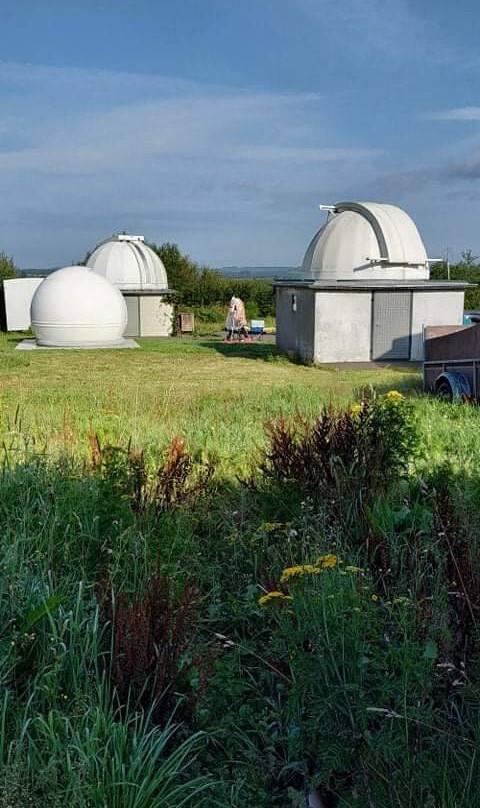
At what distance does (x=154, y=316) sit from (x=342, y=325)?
541 inches

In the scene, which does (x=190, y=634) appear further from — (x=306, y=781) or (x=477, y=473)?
(x=477, y=473)

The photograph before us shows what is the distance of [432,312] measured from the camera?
2042 centimetres

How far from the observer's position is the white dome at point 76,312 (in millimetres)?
25141

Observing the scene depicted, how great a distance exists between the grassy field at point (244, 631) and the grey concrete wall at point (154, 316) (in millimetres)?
26553

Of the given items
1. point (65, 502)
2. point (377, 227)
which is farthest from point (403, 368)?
point (65, 502)

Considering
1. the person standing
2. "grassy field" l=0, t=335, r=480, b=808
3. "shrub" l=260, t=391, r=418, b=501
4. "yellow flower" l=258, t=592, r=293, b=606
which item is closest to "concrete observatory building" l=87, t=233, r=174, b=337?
the person standing

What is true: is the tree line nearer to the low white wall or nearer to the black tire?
the low white wall

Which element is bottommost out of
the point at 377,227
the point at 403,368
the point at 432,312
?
the point at 403,368

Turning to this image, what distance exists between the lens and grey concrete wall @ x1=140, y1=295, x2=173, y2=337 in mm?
31906

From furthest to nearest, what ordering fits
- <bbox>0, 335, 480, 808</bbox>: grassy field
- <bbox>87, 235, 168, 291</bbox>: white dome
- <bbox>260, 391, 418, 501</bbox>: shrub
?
<bbox>87, 235, 168, 291</bbox>: white dome
<bbox>260, 391, 418, 501</bbox>: shrub
<bbox>0, 335, 480, 808</bbox>: grassy field

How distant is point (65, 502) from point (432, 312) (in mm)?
17519

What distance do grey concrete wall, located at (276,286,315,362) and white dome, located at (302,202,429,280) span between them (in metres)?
0.97

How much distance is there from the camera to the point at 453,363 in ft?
39.5

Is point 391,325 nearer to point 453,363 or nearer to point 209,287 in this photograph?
point 453,363
